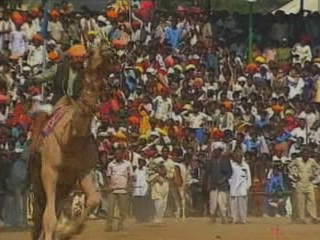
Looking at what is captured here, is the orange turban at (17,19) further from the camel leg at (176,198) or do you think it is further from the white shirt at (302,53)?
the white shirt at (302,53)

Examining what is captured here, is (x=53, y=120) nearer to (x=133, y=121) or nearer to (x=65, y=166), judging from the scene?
(x=65, y=166)

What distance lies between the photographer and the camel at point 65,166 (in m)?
11.0

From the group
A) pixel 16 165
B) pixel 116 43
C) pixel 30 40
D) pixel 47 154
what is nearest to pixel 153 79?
pixel 116 43

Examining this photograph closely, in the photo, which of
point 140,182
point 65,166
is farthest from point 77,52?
point 140,182

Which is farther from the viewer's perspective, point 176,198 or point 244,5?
point 244,5

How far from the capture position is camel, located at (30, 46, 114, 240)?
36.1ft

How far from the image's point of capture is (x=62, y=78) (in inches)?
458

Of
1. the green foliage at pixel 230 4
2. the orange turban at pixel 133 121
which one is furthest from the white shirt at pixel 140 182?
the green foliage at pixel 230 4

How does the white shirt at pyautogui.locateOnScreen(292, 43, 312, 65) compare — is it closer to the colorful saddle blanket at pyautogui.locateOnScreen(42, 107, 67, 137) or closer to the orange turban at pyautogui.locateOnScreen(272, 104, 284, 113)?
the orange turban at pyautogui.locateOnScreen(272, 104, 284, 113)

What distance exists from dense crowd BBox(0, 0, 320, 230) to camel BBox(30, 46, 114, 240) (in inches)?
318

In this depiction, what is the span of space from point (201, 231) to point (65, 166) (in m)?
9.32

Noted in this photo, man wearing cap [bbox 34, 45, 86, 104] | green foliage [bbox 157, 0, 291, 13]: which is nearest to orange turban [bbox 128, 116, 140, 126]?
green foliage [bbox 157, 0, 291, 13]

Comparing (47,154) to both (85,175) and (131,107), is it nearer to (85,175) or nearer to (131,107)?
(85,175)

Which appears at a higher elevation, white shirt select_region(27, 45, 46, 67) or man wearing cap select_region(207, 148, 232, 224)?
white shirt select_region(27, 45, 46, 67)
